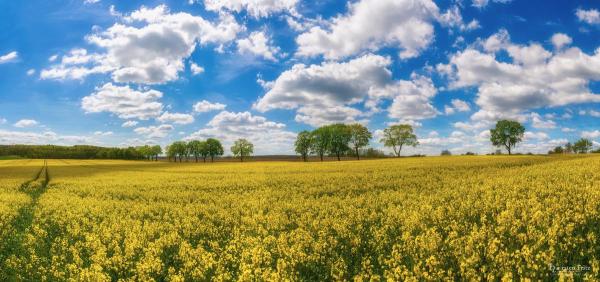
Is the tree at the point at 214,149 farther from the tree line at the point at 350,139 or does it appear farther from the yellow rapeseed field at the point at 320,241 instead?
the yellow rapeseed field at the point at 320,241

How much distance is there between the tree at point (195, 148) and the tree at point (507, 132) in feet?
352

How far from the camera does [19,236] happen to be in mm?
13719

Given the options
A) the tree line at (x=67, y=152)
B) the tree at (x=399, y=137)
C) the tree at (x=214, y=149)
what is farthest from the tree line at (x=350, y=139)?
the tree line at (x=67, y=152)

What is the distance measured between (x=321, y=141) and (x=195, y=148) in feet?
246

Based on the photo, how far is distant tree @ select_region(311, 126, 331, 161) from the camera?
10431 cm

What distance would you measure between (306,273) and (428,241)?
2896 millimetres

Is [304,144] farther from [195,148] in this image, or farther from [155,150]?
[155,150]

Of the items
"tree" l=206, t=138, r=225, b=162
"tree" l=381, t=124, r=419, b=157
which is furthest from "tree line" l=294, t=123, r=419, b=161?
"tree" l=206, t=138, r=225, b=162

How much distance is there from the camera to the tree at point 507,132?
96.1m

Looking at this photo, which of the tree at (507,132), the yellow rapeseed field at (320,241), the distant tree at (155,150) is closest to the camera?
the yellow rapeseed field at (320,241)

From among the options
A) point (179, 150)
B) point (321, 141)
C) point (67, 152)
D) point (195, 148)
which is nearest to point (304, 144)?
point (321, 141)

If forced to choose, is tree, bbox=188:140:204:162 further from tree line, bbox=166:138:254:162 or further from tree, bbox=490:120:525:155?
tree, bbox=490:120:525:155

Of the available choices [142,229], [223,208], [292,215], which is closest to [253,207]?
[223,208]

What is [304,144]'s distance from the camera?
11162 cm
